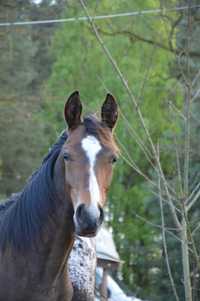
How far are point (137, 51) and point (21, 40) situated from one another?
26.4ft

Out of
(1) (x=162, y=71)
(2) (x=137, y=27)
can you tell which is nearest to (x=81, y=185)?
(2) (x=137, y=27)

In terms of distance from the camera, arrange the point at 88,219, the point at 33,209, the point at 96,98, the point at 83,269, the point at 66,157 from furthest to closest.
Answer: the point at 96,98
the point at 83,269
the point at 33,209
the point at 66,157
the point at 88,219

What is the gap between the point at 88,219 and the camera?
591cm

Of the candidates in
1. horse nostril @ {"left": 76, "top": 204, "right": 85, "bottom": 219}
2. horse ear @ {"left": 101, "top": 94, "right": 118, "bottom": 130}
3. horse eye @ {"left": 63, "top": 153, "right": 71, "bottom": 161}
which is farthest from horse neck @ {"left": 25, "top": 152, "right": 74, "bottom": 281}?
horse nostril @ {"left": 76, "top": 204, "right": 85, "bottom": 219}

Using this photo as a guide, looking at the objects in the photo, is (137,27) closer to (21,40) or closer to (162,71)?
(21,40)

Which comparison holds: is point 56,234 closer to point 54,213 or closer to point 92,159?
point 54,213

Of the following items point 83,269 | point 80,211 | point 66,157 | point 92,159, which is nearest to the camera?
point 80,211

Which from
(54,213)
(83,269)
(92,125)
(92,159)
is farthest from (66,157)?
(83,269)

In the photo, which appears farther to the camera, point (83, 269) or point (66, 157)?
point (83, 269)

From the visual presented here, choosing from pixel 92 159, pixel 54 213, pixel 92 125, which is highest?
pixel 92 125

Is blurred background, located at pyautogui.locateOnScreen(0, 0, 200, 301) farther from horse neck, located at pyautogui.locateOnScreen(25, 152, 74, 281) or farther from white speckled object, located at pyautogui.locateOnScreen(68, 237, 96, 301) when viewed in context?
horse neck, located at pyautogui.locateOnScreen(25, 152, 74, 281)

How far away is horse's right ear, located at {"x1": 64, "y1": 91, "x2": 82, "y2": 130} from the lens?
6.65 m

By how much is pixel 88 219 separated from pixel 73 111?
1.05 meters

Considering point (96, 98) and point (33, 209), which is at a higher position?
point (96, 98)
